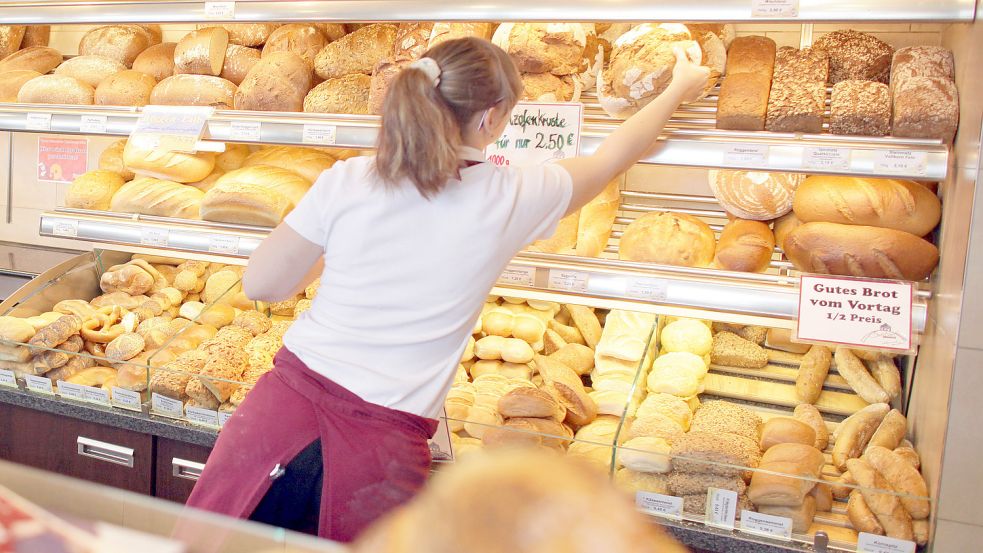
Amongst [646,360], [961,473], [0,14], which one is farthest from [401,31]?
[961,473]

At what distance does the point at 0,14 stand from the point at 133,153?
573 millimetres

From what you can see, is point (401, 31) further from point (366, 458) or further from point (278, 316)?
point (366, 458)

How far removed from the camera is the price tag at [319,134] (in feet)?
6.84

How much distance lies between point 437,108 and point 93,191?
1731 mm

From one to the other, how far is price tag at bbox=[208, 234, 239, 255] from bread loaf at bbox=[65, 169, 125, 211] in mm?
530

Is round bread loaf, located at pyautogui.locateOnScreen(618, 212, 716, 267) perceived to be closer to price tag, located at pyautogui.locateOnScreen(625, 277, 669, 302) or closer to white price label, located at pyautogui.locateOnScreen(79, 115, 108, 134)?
price tag, located at pyautogui.locateOnScreen(625, 277, 669, 302)

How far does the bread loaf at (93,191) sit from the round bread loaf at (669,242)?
1640 millimetres

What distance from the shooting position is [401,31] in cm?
228

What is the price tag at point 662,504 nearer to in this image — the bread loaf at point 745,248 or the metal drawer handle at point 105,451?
the bread loaf at point 745,248

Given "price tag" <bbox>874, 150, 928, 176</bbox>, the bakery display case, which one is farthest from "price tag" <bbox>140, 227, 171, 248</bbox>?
→ "price tag" <bbox>874, 150, 928, 176</bbox>

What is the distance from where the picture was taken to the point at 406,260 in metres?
1.39

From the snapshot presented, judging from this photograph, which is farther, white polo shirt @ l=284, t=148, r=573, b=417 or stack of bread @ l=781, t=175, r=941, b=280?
stack of bread @ l=781, t=175, r=941, b=280

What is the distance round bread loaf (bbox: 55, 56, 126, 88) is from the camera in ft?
9.00

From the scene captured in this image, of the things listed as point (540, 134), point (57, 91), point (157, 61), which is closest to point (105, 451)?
point (57, 91)
